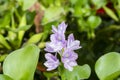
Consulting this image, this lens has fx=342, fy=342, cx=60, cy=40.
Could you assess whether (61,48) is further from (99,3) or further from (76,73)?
(99,3)

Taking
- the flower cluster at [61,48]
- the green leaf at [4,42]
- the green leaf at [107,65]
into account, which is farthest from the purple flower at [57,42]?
the green leaf at [4,42]

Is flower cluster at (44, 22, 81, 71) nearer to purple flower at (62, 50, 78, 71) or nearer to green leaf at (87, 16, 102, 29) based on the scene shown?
purple flower at (62, 50, 78, 71)

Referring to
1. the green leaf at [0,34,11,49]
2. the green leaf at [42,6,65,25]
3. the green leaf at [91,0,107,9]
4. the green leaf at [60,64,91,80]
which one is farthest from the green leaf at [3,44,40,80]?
the green leaf at [91,0,107,9]

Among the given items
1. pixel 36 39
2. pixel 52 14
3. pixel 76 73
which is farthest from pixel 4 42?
pixel 76 73

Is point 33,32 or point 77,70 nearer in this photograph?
point 77,70

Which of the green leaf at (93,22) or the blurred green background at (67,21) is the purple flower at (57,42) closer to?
the blurred green background at (67,21)

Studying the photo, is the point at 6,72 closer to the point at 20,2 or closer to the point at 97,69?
the point at 97,69

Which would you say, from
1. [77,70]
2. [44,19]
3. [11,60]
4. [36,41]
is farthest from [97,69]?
[44,19]
